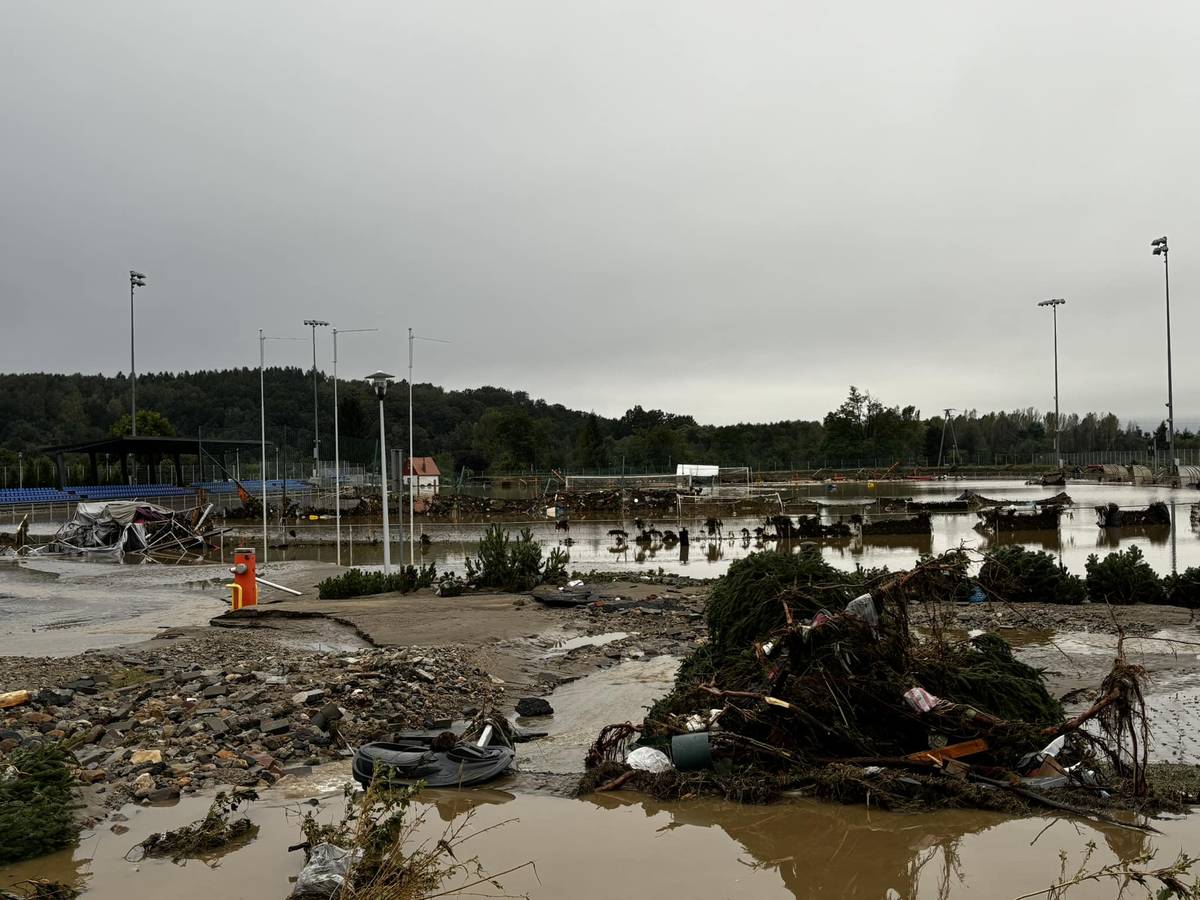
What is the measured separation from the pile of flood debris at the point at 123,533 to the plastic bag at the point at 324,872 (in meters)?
31.8

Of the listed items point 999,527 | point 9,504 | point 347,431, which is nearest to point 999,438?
point 347,431

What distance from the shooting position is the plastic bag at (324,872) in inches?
196

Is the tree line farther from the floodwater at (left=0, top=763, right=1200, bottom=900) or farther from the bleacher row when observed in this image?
the floodwater at (left=0, top=763, right=1200, bottom=900)

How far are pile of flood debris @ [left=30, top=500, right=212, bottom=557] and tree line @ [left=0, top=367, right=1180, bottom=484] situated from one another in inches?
2117

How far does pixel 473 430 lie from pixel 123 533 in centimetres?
9141

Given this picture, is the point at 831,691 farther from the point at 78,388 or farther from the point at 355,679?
the point at 78,388

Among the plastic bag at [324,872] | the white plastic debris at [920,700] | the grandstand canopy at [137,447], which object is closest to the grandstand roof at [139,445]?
the grandstand canopy at [137,447]

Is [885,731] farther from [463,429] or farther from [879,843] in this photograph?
[463,429]

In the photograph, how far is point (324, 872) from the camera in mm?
5055

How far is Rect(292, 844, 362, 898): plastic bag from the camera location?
16.3ft

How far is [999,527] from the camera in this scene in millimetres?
34594

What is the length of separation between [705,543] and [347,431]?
7859cm

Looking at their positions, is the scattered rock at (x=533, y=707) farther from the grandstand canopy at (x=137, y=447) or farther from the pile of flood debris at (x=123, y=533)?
the grandstand canopy at (x=137, y=447)

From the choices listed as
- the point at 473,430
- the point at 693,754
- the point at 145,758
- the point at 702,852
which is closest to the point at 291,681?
the point at 145,758
